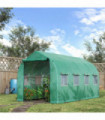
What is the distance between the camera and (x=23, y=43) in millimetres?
39750

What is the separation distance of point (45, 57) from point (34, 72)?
236 cm

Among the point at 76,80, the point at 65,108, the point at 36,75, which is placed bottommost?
the point at 65,108

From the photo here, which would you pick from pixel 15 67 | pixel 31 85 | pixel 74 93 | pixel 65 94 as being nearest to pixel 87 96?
pixel 74 93

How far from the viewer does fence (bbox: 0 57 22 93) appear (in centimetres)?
1895

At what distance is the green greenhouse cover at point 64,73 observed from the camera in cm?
1255

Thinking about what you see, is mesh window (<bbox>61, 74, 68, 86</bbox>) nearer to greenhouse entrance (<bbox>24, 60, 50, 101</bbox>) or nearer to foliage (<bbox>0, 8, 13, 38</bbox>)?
greenhouse entrance (<bbox>24, 60, 50, 101</bbox>)

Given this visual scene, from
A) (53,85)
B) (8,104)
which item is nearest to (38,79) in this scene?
(53,85)

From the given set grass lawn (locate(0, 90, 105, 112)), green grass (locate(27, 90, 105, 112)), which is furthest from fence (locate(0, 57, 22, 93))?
green grass (locate(27, 90, 105, 112))

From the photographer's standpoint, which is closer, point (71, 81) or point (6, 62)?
point (71, 81)

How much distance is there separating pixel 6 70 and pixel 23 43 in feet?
68.2

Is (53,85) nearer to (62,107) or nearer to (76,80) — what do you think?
(62,107)

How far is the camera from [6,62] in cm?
1958

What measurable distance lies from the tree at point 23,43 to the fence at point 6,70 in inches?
710

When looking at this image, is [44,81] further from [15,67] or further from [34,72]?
[15,67]
